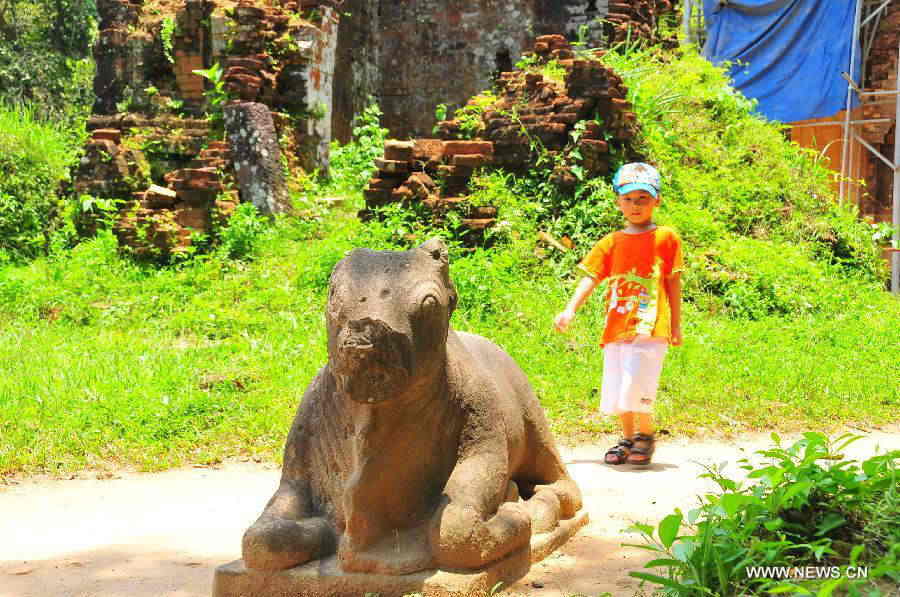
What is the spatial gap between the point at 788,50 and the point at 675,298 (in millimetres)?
10699

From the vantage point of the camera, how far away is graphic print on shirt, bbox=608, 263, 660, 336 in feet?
15.5

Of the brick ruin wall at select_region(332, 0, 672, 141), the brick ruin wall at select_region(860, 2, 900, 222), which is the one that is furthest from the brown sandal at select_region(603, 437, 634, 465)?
the brick ruin wall at select_region(332, 0, 672, 141)

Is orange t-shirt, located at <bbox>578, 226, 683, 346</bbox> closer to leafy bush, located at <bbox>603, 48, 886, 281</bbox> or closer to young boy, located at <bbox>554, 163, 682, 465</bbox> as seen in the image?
young boy, located at <bbox>554, 163, 682, 465</bbox>

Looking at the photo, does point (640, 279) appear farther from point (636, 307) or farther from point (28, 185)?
point (28, 185)

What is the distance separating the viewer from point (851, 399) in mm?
6031

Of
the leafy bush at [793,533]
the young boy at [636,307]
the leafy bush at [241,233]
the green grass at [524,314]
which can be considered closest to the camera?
the leafy bush at [793,533]

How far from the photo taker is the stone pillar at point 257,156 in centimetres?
1074

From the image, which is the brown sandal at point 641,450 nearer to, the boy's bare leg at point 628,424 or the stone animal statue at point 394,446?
the boy's bare leg at point 628,424

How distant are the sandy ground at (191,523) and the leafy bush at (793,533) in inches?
14.2

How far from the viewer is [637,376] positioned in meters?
4.70

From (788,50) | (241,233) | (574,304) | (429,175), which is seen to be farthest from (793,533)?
(788,50)

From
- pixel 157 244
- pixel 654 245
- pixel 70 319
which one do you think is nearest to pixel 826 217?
pixel 654 245

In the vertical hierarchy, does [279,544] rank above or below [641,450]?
above

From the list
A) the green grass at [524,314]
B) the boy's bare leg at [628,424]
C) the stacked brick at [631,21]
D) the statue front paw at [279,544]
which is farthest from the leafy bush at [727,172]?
the statue front paw at [279,544]
